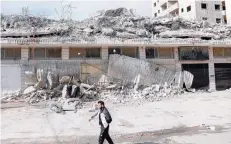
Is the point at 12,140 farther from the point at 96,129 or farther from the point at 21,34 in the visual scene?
the point at 21,34

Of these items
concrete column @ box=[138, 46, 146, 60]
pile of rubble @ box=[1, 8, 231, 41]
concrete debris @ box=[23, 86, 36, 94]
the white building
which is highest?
the white building

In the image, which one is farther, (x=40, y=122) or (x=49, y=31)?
(x=49, y=31)

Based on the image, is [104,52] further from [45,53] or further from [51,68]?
[45,53]

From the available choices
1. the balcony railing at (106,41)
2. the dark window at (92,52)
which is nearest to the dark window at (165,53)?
the balcony railing at (106,41)

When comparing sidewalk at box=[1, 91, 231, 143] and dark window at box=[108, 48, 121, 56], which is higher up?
dark window at box=[108, 48, 121, 56]

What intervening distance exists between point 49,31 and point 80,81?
515 cm

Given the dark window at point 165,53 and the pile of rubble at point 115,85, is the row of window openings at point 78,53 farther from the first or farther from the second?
the pile of rubble at point 115,85

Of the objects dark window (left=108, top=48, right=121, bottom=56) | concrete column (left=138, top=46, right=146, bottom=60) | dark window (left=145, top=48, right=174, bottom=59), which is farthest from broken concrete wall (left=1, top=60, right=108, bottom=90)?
dark window (left=145, top=48, right=174, bottom=59)

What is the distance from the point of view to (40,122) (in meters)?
14.6

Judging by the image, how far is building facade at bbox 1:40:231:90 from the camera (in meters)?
22.4

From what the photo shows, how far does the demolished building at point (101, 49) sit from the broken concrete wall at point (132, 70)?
109mm

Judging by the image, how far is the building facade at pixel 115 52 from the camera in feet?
73.5

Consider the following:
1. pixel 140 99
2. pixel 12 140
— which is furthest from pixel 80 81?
pixel 12 140

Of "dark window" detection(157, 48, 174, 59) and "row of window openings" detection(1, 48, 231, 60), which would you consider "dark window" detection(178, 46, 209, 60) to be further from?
"row of window openings" detection(1, 48, 231, 60)
